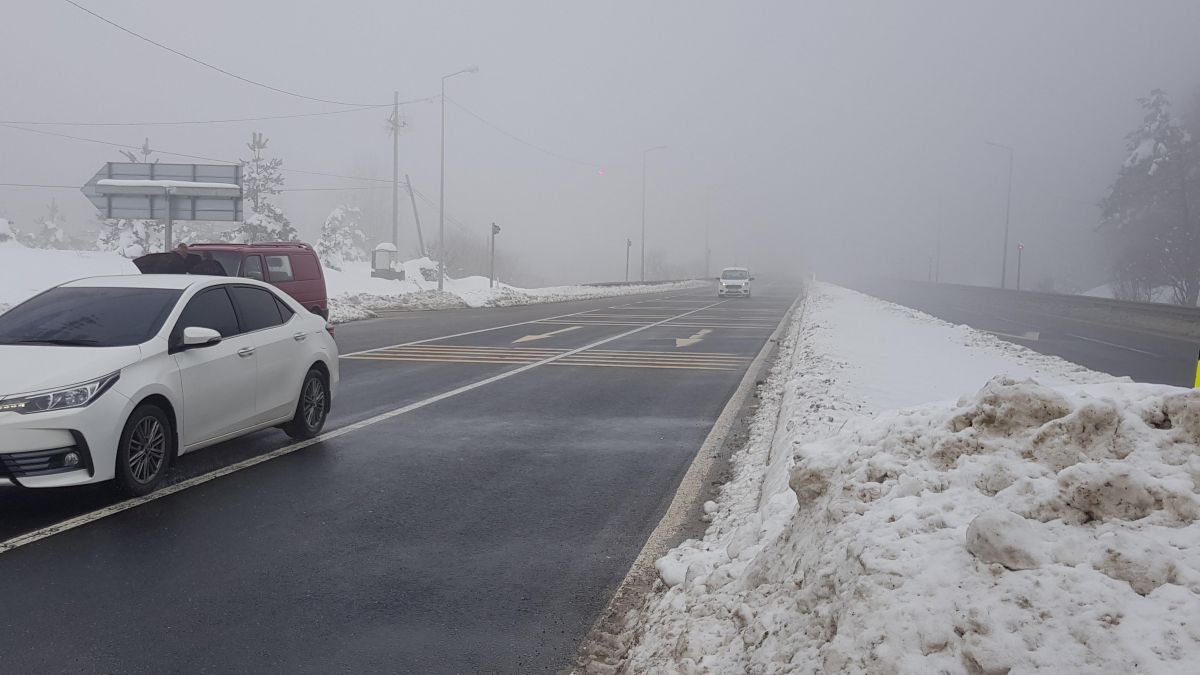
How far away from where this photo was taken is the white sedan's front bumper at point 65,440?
5.29 m

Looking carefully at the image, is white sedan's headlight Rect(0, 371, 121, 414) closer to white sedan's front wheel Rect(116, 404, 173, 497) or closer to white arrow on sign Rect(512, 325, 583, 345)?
white sedan's front wheel Rect(116, 404, 173, 497)

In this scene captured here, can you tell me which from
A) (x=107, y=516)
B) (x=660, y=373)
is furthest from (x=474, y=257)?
(x=107, y=516)

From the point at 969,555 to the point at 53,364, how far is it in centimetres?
561

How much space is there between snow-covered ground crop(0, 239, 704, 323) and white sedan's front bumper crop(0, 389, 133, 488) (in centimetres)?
1817

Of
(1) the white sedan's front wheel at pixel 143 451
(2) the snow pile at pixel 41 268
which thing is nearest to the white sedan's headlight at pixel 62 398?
(1) the white sedan's front wheel at pixel 143 451

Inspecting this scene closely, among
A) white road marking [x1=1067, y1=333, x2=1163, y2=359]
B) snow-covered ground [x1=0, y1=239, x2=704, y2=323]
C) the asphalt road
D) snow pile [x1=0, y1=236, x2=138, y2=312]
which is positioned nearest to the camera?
the asphalt road

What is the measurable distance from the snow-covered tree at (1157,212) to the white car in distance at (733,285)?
29.0 m

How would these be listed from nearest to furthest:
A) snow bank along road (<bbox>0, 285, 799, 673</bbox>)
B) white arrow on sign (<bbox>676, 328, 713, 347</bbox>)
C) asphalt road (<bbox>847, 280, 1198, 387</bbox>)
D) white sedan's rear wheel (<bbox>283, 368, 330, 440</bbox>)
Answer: snow bank along road (<bbox>0, 285, 799, 673</bbox>) < white sedan's rear wheel (<bbox>283, 368, 330, 440</bbox>) < asphalt road (<bbox>847, 280, 1198, 387</bbox>) < white arrow on sign (<bbox>676, 328, 713, 347</bbox>)

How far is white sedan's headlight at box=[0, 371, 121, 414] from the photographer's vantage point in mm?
5371

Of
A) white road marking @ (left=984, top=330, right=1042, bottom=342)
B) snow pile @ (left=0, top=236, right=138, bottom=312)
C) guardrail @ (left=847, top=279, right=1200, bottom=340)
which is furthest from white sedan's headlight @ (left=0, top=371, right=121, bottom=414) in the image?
guardrail @ (left=847, top=279, right=1200, bottom=340)

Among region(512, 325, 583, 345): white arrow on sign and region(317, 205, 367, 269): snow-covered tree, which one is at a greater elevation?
region(317, 205, 367, 269): snow-covered tree

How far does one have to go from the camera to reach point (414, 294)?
35.7 metres

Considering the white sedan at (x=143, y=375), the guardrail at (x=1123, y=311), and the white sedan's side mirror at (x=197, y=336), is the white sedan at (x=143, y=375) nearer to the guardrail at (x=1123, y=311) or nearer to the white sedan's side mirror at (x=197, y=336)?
the white sedan's side mirror at (x=197, y=336)

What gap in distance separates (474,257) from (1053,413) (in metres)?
106
